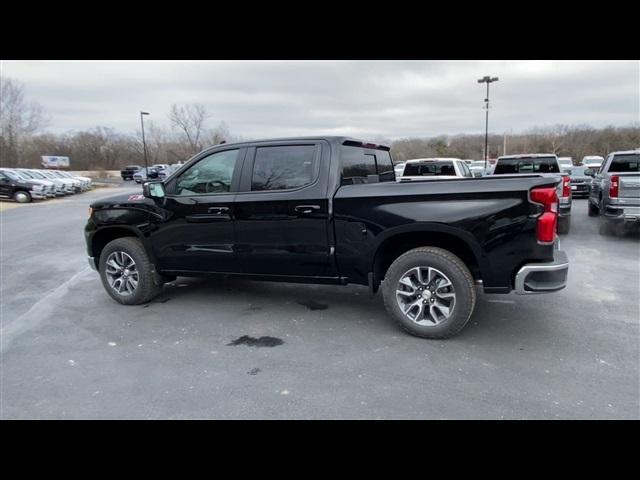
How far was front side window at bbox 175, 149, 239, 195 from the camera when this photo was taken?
477 centimetres

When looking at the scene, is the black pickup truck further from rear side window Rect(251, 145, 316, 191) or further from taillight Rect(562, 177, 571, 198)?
taillight Rect(562, 177, 571, 198)

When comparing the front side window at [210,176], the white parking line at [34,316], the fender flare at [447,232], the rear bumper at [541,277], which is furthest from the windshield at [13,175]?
the rear bumper at [541,277]

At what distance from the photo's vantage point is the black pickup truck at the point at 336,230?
3678 millimetres

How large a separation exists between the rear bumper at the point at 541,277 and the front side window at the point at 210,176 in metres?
3.16

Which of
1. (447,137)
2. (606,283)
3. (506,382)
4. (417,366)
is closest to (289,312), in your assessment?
(417,366)

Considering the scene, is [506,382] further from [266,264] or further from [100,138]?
[100,138]

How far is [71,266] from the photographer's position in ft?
25.8

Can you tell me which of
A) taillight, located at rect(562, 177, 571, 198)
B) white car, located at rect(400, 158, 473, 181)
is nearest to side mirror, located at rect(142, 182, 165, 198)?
taillight, located at rect(562, 177, 571, 198)

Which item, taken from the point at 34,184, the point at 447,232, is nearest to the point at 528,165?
the point at 447,232

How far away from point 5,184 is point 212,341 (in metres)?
27.6

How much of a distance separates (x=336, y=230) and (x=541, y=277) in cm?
193

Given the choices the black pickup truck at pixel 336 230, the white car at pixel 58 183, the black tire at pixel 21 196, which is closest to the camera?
the black pickup truck at pixel 336 230

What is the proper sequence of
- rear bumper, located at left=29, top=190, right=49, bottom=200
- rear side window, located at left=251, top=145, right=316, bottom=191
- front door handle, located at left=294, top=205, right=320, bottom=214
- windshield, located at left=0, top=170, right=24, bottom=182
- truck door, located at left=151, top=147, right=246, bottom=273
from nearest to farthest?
1. front door handle, located at left=294, top=205, right=320, bottom=214
2. rear side window, located at left=251, top=145, right=316, bottom=191
3. truck door, located at left=151, top=147, right=246, bottom=273
4. windshield, located at left=0, top=170, right=24, bottom=182
5. rear bumper, located at left=29, top=190, right=49, bottom=200

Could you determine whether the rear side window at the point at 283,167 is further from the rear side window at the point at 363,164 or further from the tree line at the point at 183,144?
the tree line at the point at 183,144
